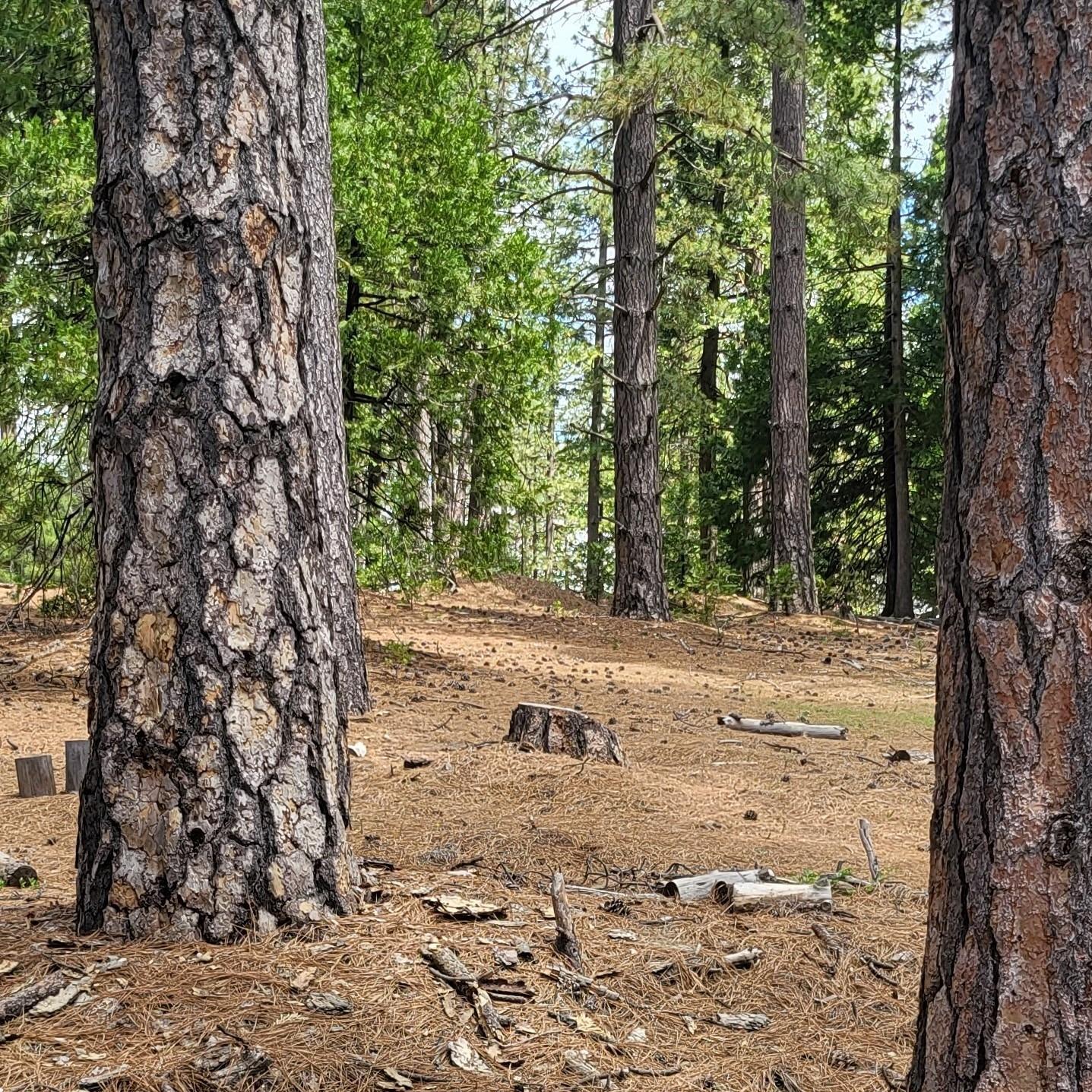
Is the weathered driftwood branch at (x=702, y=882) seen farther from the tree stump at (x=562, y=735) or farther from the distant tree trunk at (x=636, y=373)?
the distant tree trunk at (x=636, y=373)

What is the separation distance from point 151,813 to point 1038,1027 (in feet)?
7.15

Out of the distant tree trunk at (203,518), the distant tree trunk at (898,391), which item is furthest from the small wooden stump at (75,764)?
the distant tree trunk at (898,391)

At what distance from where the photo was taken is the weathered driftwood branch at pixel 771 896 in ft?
12.2

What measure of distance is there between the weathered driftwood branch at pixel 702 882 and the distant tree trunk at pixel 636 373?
9369 mm

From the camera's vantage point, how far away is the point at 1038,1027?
6.26ft

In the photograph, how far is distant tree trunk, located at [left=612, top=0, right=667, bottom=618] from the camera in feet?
44.0

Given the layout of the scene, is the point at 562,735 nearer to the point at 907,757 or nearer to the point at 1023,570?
the point at 907,757

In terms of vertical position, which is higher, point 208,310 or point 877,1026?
point 208,310

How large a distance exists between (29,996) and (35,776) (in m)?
2.97

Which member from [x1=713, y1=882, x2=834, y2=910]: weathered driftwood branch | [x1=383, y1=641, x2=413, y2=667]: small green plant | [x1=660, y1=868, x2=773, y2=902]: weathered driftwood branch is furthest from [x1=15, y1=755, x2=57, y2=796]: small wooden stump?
[x1=383, y1=641, x2=413, y2=667]: small green plant

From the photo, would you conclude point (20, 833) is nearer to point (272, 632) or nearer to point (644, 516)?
point (272, 632)

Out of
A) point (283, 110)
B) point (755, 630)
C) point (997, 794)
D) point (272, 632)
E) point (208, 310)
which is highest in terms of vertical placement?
point (283, 110)

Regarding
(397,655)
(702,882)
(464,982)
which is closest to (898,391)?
(397,655)

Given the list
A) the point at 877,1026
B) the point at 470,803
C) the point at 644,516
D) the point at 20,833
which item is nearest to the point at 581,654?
the point at 644,516
